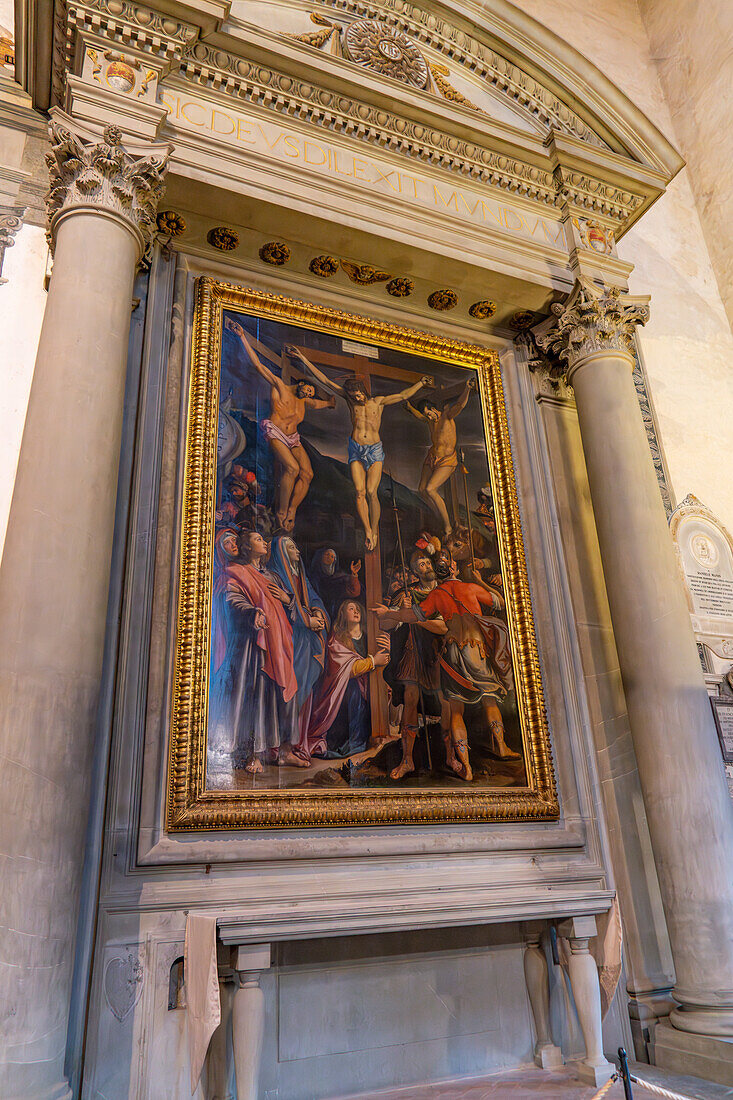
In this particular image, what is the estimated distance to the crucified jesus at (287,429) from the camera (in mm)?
5266

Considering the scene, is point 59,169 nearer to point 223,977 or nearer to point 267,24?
point 267,24

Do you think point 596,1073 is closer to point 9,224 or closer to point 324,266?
point 324,266

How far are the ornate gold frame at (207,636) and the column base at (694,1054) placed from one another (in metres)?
1.37

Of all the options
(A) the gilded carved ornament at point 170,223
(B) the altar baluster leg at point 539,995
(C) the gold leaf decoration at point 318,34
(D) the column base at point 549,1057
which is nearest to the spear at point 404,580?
(B) the altar baluster leg at point 539,995

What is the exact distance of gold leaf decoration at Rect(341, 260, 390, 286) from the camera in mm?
6129

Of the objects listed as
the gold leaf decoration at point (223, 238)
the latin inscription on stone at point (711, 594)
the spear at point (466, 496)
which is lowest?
the latin inscription on stone at point (711, 594)

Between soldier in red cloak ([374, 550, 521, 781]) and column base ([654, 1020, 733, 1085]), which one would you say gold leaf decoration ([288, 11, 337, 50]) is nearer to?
soldier in red cloak ([374, 550, 521, 781])

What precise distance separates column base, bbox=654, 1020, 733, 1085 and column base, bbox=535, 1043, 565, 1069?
1.90 feet

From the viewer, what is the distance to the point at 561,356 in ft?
21.3

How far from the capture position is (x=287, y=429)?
18.0ft

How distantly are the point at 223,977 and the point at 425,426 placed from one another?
395cm

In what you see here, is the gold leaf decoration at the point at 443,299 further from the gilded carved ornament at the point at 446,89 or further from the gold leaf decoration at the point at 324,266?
the gilded carved ornament at the point at 446,89

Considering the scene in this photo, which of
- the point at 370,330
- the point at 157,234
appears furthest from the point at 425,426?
the point at 157,234

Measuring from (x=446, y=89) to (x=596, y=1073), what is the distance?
7.36 metres
